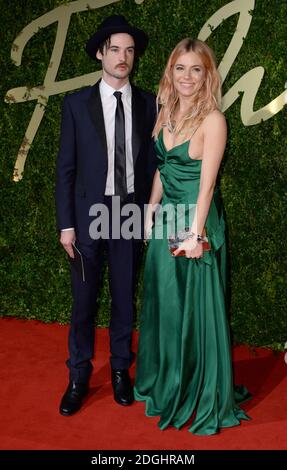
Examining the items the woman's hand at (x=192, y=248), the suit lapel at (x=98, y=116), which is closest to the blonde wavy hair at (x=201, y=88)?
the suit lapel at (x=98, y=116)

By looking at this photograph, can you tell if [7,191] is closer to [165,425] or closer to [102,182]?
[102,182]

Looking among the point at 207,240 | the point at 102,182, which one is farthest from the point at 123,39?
the point at 207,240

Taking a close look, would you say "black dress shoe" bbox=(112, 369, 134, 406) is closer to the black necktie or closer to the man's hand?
the man's hand

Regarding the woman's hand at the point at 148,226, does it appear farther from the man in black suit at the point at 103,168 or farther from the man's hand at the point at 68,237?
the man's hand at the point at 68,237

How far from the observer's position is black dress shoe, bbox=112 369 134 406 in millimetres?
3834

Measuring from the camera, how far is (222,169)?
4512mm

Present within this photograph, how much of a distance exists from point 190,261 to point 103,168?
70cm

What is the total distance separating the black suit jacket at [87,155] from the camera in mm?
3602

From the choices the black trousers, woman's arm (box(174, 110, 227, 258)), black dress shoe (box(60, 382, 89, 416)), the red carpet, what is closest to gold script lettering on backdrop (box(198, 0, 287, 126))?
woman's arm (box(174, 110, 227, 258))

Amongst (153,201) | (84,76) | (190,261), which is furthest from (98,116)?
(84,76)

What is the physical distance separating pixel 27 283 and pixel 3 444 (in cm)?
197

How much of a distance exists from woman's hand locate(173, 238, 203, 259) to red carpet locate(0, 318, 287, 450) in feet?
3.09

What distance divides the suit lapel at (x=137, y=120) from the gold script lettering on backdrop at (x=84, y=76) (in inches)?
34.7

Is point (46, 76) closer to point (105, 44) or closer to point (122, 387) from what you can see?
point (105, 44)
